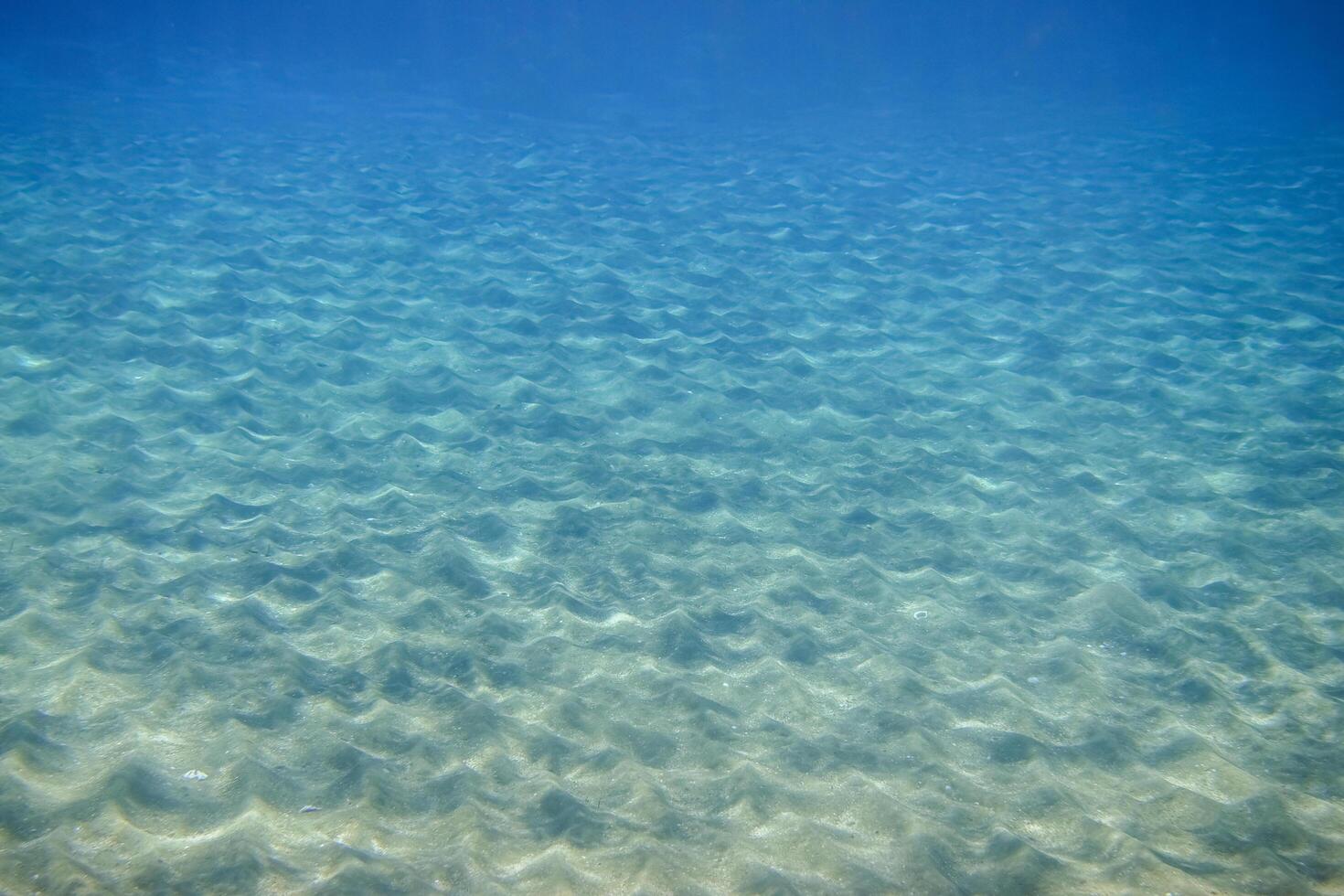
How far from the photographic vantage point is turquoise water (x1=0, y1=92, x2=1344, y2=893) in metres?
3.54

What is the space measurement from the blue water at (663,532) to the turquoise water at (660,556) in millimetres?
33

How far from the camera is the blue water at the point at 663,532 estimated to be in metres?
3.57

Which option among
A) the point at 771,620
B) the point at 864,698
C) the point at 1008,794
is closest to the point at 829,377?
the point at 771,620

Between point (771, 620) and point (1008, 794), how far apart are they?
167 centimetres

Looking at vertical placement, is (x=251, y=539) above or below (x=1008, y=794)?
below

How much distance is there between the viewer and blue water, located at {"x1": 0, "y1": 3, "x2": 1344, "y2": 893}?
140 inches

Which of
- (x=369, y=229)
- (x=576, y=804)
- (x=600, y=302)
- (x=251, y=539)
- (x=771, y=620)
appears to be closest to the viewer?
(x=576, y=804)

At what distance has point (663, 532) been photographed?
584 centimetres

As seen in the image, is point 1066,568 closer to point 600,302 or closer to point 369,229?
point 600,302

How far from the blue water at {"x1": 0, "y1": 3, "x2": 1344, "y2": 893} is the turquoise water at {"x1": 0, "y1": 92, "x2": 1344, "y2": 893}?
1.3 inches

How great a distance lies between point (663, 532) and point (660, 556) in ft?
0.93

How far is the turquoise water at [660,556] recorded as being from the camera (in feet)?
11.6

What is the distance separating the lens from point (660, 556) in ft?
18.4

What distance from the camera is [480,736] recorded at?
4047mm
